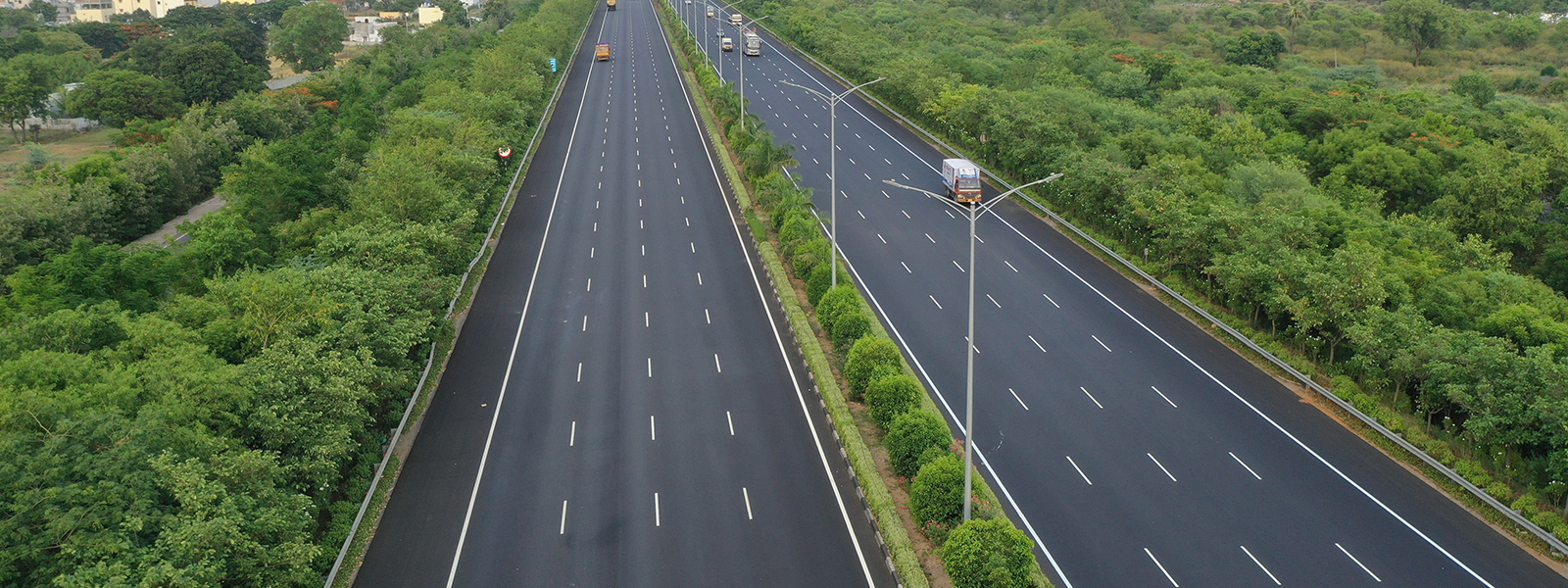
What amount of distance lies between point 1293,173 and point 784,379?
33487 millimetres

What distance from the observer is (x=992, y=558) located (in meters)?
22.7

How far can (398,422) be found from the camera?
105ft

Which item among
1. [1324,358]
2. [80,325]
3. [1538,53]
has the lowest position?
[1324,358]

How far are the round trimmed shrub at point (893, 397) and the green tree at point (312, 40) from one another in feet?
435

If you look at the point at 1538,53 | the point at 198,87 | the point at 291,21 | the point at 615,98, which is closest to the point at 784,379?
the point at 615,98

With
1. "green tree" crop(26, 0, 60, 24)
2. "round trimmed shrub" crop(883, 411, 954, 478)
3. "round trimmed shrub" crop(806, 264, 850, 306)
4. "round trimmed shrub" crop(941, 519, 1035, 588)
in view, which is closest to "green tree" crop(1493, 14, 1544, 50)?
"round trimmed shrub" crop(806, 264, 850, 306)

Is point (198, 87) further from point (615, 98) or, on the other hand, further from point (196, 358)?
point (196, 358)

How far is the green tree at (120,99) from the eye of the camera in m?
90.1

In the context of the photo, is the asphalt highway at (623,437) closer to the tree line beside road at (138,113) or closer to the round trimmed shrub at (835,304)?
the round trimmed shrub at (835,304)

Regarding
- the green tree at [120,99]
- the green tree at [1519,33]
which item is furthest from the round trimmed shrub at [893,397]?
the green tree at [1519,33]

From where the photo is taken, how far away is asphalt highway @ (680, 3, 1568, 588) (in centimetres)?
2517

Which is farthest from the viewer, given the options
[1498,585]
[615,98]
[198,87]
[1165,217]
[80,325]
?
[198,87]

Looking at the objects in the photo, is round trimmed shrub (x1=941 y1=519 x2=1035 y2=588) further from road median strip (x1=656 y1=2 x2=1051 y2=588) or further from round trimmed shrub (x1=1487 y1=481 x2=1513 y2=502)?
round trimmed shrub (x1=1487 y1=481 x2=1513 y2=502)

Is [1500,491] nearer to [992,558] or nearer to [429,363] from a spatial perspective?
[992,558]
